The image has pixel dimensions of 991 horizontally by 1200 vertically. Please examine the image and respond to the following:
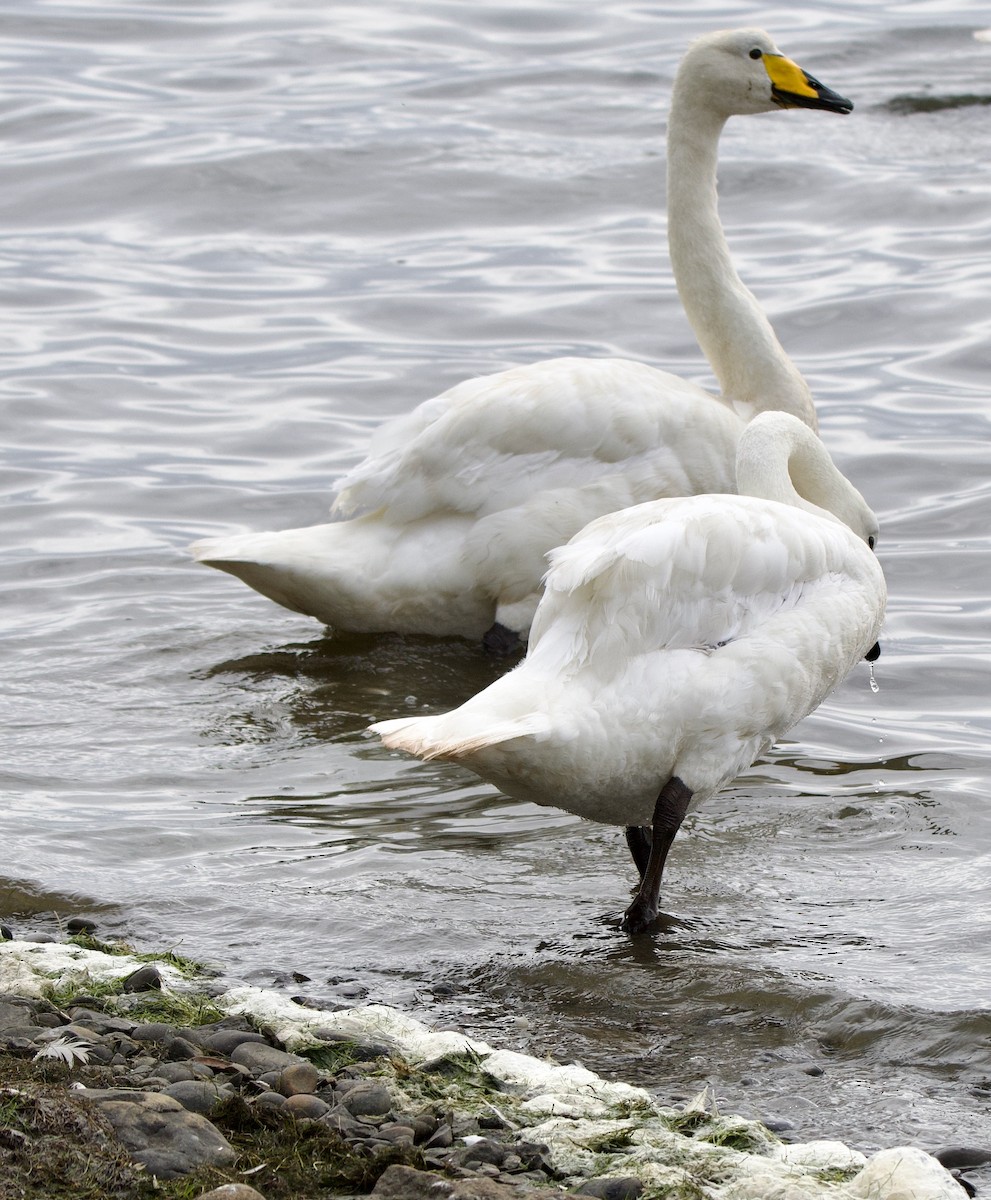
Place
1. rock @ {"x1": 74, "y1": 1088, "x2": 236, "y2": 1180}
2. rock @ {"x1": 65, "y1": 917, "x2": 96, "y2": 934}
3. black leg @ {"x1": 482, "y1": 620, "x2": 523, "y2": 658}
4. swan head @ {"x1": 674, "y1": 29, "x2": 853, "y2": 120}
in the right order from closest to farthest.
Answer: rock @ {"x1": 74, "y1": 1088, "x2": 236, "y2": 1180}
rock @ {"x1": 65, "y1": 917, "x2": 96, "y2": 934}
black leg @ {"x1": 482, "y1": 620, "x2": 523, "y2": 658}
swan head @ {"x1": 674, "y1": 29, "x2": 853, "y2": 120}

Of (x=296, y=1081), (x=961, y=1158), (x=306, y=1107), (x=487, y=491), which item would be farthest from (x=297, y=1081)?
(x=487, y=491)

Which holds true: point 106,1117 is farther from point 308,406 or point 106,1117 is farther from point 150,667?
point 308,406

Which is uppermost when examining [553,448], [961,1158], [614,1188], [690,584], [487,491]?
[690,584]

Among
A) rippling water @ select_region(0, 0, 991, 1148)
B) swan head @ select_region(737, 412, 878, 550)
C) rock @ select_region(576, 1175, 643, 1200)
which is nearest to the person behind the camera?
rock @ select_region(576, 1175, 643, 1200)

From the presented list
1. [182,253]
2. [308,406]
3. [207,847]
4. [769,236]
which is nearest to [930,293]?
[769,236]

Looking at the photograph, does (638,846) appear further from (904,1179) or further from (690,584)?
(904,1179)

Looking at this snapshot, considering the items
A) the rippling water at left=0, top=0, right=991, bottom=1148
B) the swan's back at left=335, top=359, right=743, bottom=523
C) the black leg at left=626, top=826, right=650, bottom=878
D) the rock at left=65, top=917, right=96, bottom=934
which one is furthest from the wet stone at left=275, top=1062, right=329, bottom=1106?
the swan's back at left=335, top=359, right=743, bottom=523

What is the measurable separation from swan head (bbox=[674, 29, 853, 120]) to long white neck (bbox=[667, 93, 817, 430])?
0.07m

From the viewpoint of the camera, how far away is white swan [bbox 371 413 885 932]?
5.17 metres

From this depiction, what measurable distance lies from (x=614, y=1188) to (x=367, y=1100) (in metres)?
0.57

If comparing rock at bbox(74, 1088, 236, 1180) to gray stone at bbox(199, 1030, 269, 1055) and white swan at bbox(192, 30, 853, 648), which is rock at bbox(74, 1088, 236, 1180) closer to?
gray stone at bbox(199, 1030, 269, 1055)

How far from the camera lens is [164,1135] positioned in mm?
3771

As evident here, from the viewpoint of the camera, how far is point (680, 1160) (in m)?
4.03

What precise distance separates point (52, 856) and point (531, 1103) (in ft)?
7.57
